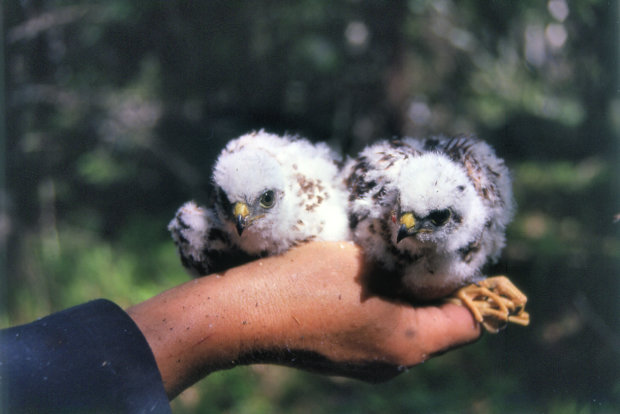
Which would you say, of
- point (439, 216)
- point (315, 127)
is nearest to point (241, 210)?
point (439, 216)

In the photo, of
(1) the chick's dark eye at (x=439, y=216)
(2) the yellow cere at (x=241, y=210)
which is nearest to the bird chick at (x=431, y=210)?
(1) the chick's dark eye at (x=439, y=216)

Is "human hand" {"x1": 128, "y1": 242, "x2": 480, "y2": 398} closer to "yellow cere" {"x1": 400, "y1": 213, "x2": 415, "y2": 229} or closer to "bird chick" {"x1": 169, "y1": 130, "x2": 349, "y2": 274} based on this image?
"bird chick" {"x1": 169, "y1": 130, "x2": 349, "y2": 274}

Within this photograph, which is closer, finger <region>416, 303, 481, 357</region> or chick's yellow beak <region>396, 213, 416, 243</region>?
chick's yellow beak <region>396, 213, 416, 243</region>

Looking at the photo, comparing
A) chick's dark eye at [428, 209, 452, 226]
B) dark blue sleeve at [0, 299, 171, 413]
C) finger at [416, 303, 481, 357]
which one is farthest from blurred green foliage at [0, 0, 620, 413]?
chick's dark eye at [428, 209, 452, 226]

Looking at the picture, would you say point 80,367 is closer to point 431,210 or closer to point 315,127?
point 431,210

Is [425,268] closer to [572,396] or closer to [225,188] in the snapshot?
[225,188]

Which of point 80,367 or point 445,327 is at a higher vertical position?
point 80,367

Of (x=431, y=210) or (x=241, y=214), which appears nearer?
(x=431, y=210)

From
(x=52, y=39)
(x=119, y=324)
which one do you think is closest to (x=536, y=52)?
(x=119, y=324)
